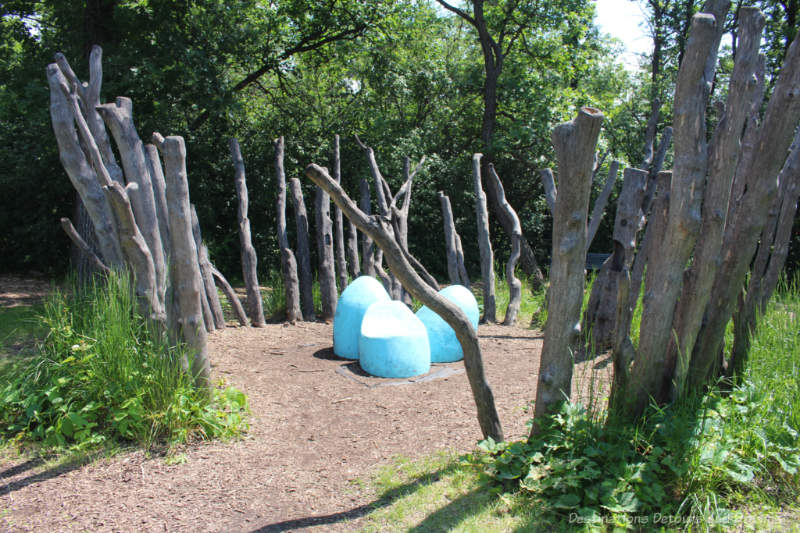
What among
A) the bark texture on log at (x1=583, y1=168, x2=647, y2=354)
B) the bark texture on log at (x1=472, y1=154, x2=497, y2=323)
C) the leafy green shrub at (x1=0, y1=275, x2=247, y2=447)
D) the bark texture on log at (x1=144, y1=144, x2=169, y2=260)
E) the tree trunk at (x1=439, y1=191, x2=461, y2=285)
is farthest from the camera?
the tree trunk at (x1=439, y1=191, x2=461, y2=285)

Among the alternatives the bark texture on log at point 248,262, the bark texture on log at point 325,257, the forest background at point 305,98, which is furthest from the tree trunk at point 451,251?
the forest background at point 305,98

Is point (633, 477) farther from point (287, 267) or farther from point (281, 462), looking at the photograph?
point (287, 267)

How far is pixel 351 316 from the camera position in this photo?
5.75m

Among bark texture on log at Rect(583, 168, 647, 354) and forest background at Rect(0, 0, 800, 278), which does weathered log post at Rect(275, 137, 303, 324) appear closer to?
forest background at Rect(0, 0, 800, 278)

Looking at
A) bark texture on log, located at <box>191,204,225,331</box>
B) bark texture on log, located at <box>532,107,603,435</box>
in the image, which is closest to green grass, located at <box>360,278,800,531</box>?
bark texture on log, located at <box>532,107,603,435</box>

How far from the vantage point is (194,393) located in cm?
386

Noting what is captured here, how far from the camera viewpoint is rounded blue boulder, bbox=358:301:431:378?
5109 mm

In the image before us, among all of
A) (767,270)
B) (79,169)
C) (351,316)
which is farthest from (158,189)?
(767,270)

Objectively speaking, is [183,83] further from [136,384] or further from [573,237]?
[573,237]

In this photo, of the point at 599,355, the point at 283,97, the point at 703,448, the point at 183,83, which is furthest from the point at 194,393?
the point at 283,97

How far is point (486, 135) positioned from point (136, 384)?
10.5m

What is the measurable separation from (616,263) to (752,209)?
2573 mm

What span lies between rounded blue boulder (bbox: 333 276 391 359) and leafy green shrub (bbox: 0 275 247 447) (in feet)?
5.98

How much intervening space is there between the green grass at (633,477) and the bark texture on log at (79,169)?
2.75 m
